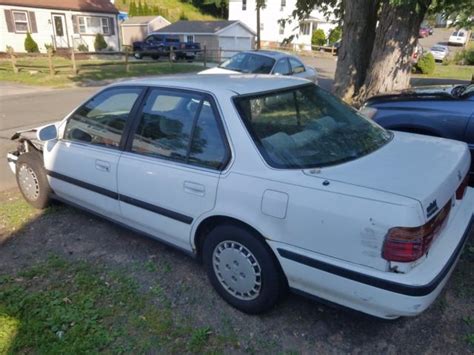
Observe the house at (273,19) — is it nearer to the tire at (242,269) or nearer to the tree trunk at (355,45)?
the tree trunk at (355,45)

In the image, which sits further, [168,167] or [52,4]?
[52,4]

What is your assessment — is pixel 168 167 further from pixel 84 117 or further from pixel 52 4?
pixel 52 4

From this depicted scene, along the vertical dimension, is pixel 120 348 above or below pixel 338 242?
below

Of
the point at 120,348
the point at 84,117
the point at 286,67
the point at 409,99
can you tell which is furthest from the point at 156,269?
the point at 286,67

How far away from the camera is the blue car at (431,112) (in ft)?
13.5

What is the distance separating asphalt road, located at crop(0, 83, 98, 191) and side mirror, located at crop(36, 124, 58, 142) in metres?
1.77

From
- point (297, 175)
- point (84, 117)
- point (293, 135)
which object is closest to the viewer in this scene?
point (297, 175)

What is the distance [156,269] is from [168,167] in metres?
0.97

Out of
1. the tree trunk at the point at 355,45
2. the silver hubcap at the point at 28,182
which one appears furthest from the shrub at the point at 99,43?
the silver hubcap at the point at 28,182

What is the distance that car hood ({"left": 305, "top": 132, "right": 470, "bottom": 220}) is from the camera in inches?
86.7

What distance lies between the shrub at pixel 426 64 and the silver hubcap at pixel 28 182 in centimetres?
2304

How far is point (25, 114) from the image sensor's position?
33.6 ft

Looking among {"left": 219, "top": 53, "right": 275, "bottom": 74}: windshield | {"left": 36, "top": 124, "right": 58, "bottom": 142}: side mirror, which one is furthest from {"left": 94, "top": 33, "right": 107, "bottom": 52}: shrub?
{"left": 36, "top": 124, "right": 58, "bottom": 142}: side mirror

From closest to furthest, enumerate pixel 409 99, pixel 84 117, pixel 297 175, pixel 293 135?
pixel 297 175 → pixel 293 135 → pixel 84 117 → pixel 409 99
